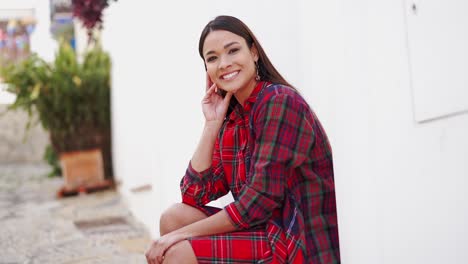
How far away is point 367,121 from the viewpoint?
2.17m

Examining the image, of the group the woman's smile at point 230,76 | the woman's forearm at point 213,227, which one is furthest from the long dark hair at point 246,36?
the woman's forearm at point 213,227

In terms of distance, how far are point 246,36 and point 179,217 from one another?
664mm

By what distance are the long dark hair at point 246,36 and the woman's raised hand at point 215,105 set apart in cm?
16

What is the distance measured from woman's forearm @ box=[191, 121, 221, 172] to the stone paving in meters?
1.44

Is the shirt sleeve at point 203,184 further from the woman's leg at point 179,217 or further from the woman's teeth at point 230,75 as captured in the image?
the woman's teeth at point 230,75

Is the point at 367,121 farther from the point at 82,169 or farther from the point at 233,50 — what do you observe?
the point at 82,169

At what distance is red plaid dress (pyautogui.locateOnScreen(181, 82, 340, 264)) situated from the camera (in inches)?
72.6

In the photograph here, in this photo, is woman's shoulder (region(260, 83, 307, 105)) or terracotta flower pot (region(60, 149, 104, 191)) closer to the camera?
woman's shoulder (region(260, 83, 307, 105))

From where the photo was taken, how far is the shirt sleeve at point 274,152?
72.2 inches

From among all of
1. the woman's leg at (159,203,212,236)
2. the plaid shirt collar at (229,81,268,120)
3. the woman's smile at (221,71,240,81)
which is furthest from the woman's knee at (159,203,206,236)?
the woman's smile at (221,71,240,81)

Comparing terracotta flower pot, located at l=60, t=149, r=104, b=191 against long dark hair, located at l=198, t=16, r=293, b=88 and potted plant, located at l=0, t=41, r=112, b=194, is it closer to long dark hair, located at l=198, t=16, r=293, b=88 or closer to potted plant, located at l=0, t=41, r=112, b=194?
potted plant, located at l=0, t=41, r=112, b=194

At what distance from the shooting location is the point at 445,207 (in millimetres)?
2479

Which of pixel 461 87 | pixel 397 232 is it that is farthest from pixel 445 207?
pixel 461 87

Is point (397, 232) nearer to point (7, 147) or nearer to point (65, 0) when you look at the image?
point (65, 0)
